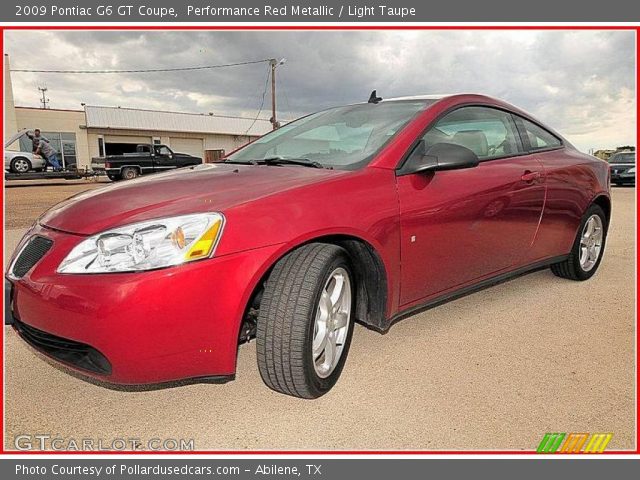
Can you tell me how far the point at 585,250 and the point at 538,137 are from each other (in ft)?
3.98

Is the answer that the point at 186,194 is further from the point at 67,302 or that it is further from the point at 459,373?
the point at 459,373

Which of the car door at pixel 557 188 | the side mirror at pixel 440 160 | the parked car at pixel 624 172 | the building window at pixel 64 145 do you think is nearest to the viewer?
the side mirror at pixel 440 160

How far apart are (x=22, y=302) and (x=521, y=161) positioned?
3213mm

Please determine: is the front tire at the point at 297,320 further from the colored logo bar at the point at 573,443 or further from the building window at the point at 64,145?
the building window at the point at 64,145

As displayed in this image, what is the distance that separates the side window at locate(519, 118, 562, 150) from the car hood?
2026 mm

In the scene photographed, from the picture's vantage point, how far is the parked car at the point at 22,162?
61.2 ft

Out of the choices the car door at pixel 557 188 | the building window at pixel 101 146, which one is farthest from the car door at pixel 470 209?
the building window at pixel 101 146

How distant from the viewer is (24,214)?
9.58 m

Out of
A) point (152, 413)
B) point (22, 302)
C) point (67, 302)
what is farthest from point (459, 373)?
point (22, 302)

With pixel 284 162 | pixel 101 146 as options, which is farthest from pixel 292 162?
pixel 101 146

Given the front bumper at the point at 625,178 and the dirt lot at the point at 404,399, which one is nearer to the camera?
the dirt lot at the point at 404,399

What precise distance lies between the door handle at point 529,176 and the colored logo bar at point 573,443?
73.1 inches

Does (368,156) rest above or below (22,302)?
above

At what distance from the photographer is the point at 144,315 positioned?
1.92m
